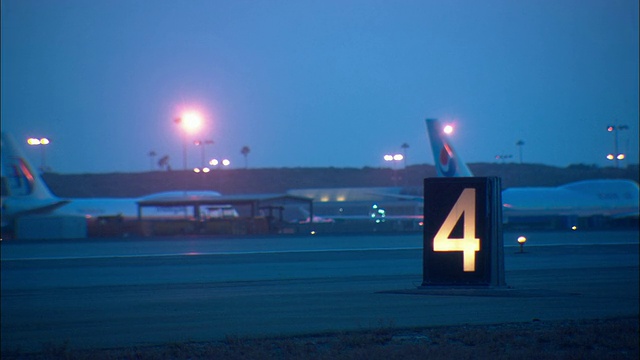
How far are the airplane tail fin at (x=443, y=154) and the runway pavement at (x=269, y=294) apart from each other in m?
10.4

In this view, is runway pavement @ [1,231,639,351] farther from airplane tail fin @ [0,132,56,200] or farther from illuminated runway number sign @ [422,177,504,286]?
airplane tail fin @ [0,132,56,200]

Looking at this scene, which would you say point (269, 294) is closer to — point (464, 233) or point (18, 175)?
point (464, 233)

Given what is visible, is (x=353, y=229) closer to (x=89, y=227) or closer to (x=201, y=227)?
(x=201, y=227)

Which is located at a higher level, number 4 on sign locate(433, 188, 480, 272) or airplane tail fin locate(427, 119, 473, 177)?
airplane tail fin locate(427, 119, 473, 177)

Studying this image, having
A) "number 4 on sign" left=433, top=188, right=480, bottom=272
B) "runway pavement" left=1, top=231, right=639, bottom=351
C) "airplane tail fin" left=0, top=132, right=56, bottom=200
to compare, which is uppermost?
"airplane tail fin" left=0, top=132, right=56, bottom=200

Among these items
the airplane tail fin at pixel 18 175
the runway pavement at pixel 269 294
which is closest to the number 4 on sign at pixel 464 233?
the runway pavement at pixel 269 294

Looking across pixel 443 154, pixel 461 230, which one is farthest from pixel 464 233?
pixel 443 154

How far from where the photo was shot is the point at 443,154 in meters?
40.8

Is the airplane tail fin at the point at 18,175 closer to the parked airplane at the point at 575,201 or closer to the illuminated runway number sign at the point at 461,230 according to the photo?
the parked airplane at the point at 575,201

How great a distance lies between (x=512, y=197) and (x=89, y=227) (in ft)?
100

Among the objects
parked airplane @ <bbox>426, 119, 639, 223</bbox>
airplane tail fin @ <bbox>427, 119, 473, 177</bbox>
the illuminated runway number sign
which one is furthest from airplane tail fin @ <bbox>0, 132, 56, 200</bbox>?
the illuminated runway number sign

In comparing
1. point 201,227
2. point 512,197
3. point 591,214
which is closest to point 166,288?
point 201,227

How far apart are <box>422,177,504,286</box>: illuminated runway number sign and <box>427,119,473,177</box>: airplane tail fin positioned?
106 feet

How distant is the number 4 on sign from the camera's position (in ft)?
→ 25.8
